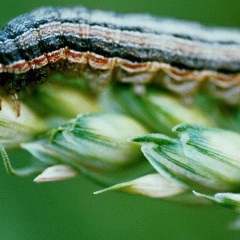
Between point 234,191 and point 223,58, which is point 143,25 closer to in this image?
point 223,58

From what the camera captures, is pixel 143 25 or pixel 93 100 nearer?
pixel 93 100

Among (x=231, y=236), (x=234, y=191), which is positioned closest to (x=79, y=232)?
(x=231, y=236)

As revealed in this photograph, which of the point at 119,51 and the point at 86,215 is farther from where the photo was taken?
the point at 86,215

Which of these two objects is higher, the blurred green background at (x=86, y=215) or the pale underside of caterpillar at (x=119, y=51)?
the pale underside of caterpillar at (x=119, y=51)

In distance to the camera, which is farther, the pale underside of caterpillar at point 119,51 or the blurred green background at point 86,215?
the blurred green background at point 86,215
